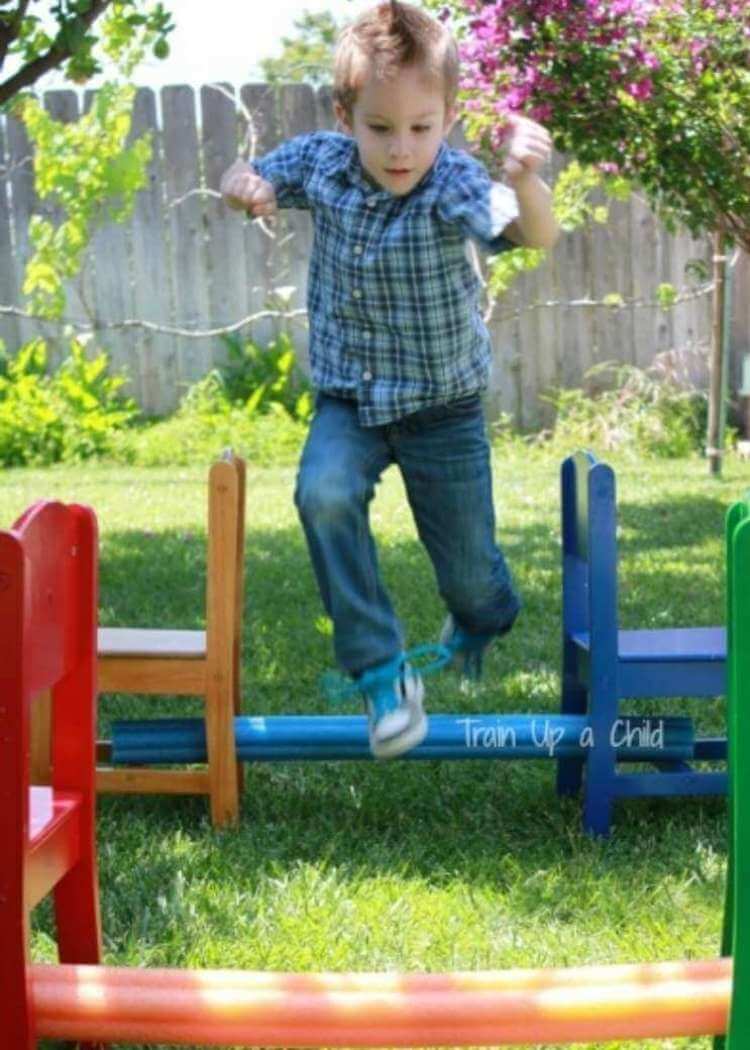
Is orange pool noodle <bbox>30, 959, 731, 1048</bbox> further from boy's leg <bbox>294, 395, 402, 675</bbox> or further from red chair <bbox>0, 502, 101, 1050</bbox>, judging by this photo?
boy's leg <bbox>294, 395, 402, 675</bbox>

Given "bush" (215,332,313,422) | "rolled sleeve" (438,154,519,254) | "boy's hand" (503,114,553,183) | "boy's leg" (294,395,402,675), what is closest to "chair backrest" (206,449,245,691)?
"boy's leg" (294,395,402,675)

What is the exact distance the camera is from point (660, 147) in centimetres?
754

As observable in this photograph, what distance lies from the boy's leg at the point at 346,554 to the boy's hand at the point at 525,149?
0.70 meters

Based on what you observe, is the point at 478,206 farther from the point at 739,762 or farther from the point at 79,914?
the point at 739,762

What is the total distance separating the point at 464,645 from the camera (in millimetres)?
4340

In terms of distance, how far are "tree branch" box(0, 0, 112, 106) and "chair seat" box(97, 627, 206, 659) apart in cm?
228

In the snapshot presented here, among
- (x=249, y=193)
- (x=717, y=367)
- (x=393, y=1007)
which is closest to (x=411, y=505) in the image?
(x=249, y=193)

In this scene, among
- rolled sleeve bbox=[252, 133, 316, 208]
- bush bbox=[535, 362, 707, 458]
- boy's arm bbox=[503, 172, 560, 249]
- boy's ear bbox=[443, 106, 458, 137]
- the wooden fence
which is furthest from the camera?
the wooden fence

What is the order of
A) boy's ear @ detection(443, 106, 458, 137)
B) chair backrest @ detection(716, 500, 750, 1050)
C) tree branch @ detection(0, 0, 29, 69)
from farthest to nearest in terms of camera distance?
tree branch @ detection(0, 0, 29, 69), boy's ear @ detection(443, 106, 458, 137), chair backrest @ detection(716, 500, 750, 1050)

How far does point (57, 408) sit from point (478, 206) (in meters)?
7.73

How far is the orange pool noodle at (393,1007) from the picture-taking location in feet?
6.41

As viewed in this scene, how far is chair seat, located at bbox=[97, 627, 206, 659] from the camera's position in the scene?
363cm

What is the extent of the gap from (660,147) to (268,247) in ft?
15.3

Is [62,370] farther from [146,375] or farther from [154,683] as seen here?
[154,683]
